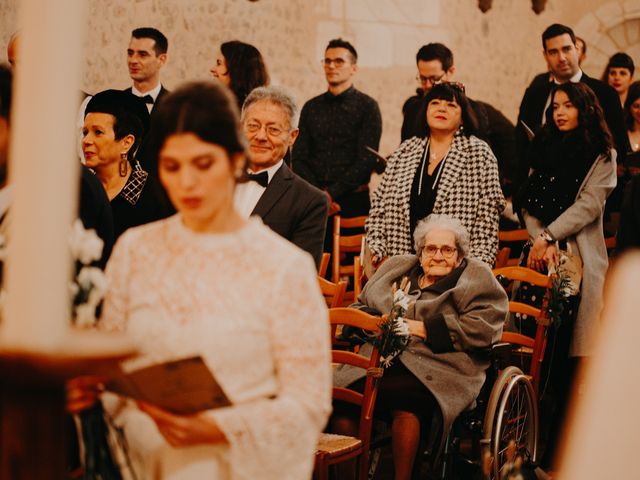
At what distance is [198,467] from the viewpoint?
182cm

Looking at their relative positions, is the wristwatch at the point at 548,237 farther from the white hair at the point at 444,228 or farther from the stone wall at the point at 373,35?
the stone wall at the point at 373,35

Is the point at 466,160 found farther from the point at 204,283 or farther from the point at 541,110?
the point at 204,283

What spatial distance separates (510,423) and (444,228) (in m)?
0.87

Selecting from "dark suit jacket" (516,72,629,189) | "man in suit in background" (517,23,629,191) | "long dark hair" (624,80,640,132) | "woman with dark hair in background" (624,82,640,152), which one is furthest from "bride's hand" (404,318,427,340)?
"long dark hair" (624,80,640,132)

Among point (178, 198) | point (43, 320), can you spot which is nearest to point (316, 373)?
point (178, 198)

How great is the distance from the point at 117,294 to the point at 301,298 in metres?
0.33

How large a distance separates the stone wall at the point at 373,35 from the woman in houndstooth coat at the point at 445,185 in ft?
10.8

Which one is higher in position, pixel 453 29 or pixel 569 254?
pixel 453 29

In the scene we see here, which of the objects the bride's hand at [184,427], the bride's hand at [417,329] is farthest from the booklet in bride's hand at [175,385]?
the bride's hand at [417,329]

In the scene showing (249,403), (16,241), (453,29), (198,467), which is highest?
(453,29)

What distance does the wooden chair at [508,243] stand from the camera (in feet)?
19.6

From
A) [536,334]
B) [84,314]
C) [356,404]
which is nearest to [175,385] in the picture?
[84,314]

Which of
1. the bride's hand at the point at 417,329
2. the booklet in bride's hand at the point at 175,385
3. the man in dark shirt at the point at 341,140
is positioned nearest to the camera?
the booklet in bride's hand at the point at 175,385

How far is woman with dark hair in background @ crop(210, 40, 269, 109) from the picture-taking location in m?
6.21
